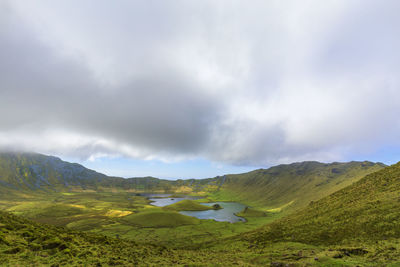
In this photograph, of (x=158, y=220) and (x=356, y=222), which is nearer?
(x=356, y=222)

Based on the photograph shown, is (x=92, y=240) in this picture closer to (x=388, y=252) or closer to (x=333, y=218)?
(x=388, y=252)

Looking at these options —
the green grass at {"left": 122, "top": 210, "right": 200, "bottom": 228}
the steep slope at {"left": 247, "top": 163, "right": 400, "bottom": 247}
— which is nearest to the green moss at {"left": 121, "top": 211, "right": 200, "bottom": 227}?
the green grass at {"left": 122, "top": 210, "right": 200, "bottom": 228}

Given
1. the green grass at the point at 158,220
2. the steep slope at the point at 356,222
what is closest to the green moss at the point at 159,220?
the green grass at the point at 158,220

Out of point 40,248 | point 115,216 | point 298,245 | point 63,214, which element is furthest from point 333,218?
point 63,214

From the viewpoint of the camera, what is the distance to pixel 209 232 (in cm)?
10281

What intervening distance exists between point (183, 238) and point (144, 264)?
218 ft

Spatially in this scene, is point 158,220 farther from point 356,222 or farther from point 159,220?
point 356,222

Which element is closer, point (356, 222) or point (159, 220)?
point (356, 222)

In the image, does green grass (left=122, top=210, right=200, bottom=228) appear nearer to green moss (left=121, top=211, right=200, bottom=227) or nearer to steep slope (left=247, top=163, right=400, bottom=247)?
green moss (left=121, top=211, right=200, bottom=227)

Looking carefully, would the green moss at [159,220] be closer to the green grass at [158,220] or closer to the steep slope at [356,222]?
→ the green grass at [158,220]

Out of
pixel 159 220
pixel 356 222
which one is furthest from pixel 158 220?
pixel 356 222

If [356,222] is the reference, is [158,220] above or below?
below

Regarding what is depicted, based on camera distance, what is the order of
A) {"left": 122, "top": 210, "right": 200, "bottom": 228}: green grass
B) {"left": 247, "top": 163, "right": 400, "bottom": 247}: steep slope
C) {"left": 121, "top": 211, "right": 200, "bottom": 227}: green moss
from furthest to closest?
{"left": 121, "top": 211, "right": 200, "bottom": 227}: green moss, {"left": 122, "top": 210, "right": 200, "bottom": 228}: green grass, {"left": 247, "top": 163, "right": 400, "bottom": 247}: steep slope

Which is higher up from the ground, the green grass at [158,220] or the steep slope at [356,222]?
the steep slope at [356,222]
